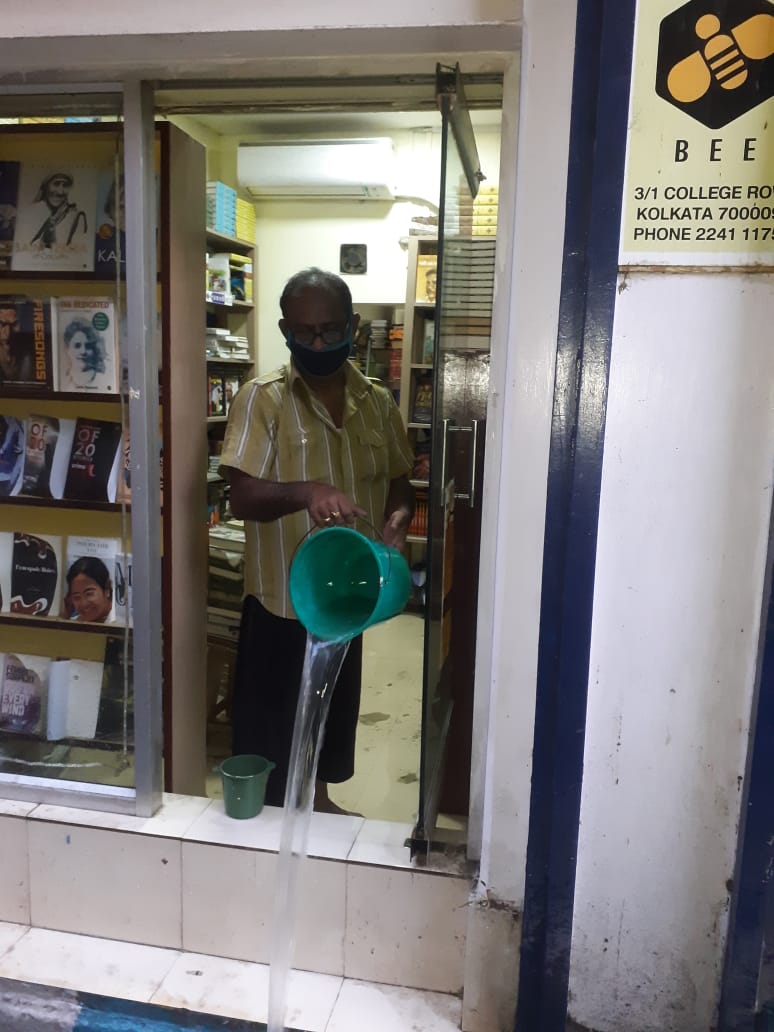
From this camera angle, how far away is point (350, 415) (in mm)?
1952

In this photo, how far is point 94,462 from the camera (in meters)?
1.85

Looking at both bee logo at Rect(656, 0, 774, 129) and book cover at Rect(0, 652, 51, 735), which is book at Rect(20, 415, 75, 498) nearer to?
book cover at Rect(0, 652, 51, 735)

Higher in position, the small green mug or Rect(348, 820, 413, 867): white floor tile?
the small green mug

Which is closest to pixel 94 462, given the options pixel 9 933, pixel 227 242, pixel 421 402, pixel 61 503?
pixel 61 503

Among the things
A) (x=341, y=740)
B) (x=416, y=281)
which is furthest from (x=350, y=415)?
(x=416, y=281)

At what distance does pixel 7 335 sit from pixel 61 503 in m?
0.42

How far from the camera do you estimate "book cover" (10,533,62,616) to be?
1.94 m

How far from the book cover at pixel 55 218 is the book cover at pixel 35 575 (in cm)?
66

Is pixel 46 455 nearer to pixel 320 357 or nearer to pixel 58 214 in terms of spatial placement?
pixel 58 214

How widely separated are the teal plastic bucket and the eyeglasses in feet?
1.76

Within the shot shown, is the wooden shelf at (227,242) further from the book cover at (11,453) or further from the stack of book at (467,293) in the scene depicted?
the book cover at (11,453)

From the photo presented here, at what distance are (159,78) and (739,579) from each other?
1391mm

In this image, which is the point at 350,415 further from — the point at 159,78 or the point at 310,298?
the point at 159,78

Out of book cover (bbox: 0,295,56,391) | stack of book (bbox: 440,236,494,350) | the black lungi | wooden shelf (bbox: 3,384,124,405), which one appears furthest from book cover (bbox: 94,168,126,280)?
the black lungi
